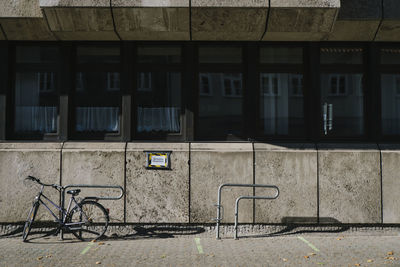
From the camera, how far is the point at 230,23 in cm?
820

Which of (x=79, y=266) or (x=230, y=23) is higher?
(x=230, y=23)

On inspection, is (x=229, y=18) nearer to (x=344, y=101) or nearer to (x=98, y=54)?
(x=98, y=54)

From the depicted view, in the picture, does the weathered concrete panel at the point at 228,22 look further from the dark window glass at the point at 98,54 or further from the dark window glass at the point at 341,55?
the dark window glass at the point at 98,54

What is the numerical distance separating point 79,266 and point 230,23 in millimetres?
5382

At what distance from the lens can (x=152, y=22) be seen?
322 inches

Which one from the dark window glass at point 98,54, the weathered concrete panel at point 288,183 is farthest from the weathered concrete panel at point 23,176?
the weathered concrete panel at point 288,183

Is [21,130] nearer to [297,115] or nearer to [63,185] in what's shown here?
[63,185]

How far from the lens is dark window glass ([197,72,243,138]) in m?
8.91

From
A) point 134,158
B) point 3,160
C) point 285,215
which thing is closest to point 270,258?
point 285,215

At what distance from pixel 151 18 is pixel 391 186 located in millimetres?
6146

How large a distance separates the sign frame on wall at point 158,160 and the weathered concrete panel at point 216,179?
20.8 inches

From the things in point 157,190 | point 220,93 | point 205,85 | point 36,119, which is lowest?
point 157,190

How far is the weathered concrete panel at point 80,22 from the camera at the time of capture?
7980 mm

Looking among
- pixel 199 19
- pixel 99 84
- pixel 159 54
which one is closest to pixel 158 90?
pixel 159 54
